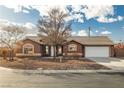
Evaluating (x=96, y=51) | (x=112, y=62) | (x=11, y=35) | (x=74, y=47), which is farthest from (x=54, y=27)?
(x=112, y=62)

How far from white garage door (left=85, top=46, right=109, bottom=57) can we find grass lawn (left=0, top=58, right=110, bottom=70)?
1.71 meters

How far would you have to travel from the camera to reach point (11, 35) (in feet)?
43.5

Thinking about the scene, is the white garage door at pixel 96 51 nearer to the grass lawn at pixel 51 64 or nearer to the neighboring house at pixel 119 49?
the neighboring house at pixel 119 49

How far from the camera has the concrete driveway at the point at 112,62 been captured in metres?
13.0

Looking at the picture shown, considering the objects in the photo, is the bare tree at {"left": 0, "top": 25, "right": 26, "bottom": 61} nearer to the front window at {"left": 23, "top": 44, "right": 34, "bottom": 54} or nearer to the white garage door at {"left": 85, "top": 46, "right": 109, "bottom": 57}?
the front window at {"left": 23, "top": 44, "right": 34, "bottom": 54}

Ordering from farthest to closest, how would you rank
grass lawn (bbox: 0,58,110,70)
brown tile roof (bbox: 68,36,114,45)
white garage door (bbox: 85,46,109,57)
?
white garage door (bbox: 85,46,109,57) → brown tile roof (bbox: 68,36,114,45) → grass lawn (bbox: 0,58,110,70)

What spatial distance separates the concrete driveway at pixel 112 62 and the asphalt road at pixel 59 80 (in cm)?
139

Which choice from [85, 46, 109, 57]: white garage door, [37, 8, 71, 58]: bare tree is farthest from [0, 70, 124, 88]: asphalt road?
[85, 46, 109, 57]: white garage door

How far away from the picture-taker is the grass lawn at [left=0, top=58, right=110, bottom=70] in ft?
41.6

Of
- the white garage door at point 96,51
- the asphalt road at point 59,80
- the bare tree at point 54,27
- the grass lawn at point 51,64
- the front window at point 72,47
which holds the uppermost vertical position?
the bare tree at point 54,27

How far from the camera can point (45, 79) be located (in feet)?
36.5

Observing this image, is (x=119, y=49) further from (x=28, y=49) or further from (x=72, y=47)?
(x=28, y=49)

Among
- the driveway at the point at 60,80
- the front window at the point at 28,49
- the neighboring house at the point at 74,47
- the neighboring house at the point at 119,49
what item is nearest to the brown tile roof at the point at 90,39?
the neighboring house at the point at 74,47

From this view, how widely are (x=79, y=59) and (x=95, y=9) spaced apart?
2849 mm
